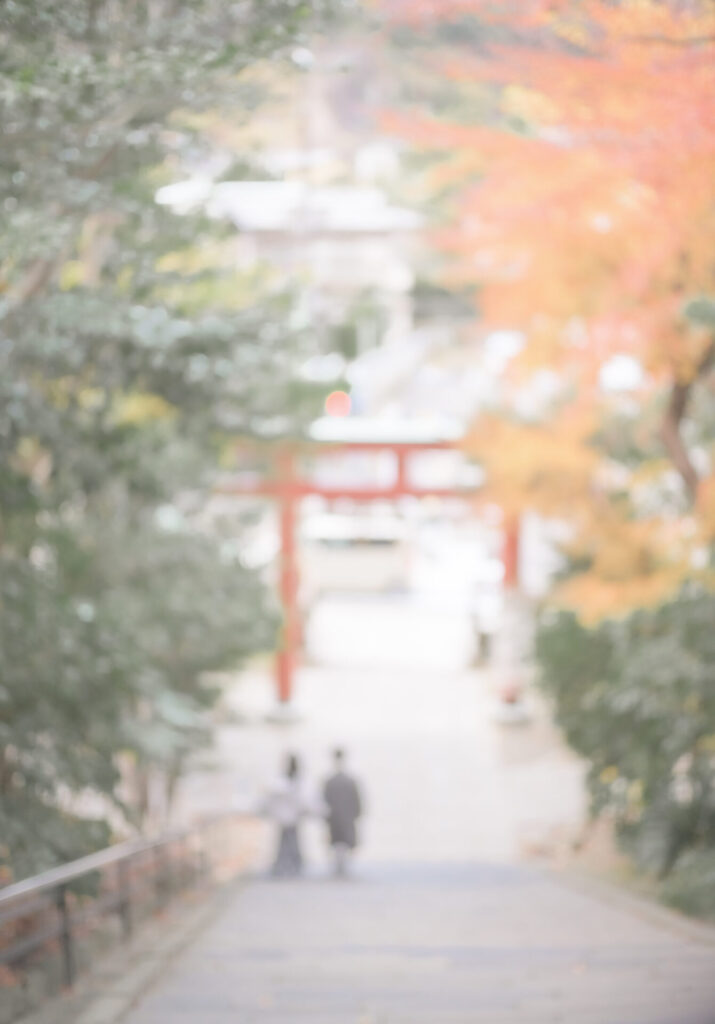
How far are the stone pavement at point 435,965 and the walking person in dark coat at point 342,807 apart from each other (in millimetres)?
1473

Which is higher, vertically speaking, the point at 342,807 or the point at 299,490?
the point at 299,490

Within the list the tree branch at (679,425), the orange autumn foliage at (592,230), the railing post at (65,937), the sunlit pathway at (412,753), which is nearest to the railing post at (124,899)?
the railing post at (65,937)

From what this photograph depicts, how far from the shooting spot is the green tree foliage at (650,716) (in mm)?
8070

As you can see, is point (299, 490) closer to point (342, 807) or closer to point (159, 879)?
point (342, 807)

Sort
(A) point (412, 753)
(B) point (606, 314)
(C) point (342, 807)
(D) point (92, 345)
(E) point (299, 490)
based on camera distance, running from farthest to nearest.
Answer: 1. (E) point (299, 490)
2. (A) point (412, 753)
3. (C) point (342, 807)
4. (B) point (606, 314)
5. (D) point (92, 345)

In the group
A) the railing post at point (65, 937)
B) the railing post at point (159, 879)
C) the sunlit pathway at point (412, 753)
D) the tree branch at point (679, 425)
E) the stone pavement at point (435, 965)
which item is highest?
the tree branch at point (679, 425)

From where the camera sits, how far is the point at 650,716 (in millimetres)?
9000

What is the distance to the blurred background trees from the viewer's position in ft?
23.8

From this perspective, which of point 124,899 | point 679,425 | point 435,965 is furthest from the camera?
point 679,425

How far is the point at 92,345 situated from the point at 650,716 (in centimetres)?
512

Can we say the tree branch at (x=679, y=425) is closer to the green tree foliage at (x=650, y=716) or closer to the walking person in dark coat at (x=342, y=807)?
the green tree foliage at (x=650, y=716)

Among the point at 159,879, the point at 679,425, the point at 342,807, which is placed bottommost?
the point at 159,879

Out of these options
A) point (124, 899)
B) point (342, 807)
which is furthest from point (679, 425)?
point (124, 899)

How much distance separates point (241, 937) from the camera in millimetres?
6848
